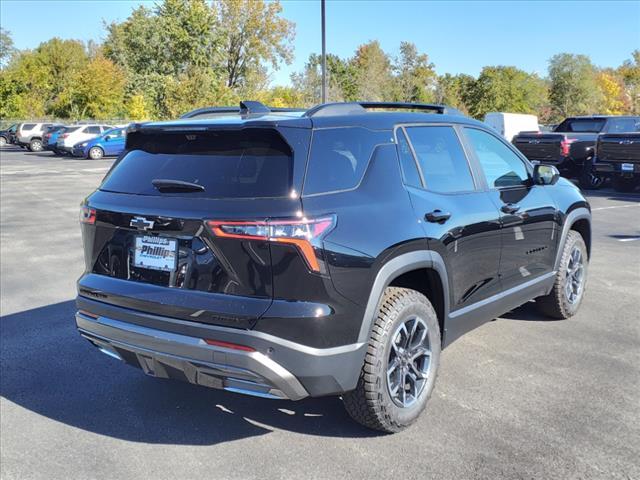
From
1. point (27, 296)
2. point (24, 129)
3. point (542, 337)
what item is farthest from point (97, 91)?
point (542, 337)

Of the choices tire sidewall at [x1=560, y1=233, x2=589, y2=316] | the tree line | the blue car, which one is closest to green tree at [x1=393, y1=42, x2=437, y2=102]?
the tree line

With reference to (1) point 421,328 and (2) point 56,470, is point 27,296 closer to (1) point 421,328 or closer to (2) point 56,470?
(2) point 56,470

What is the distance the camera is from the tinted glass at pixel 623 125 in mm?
17641

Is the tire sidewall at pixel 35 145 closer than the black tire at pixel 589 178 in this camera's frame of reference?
No

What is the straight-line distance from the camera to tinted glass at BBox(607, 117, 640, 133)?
695 inches

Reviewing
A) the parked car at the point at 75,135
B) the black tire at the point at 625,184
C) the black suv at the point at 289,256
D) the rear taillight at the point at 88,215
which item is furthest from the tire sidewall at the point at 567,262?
the parked car at the point at 75,135

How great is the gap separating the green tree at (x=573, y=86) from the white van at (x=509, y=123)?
31.2 m

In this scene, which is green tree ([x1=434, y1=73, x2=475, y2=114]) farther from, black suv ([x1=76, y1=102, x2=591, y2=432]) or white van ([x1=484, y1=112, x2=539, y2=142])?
black suv ([x1=76, y1=102, x2=591, y2=432])

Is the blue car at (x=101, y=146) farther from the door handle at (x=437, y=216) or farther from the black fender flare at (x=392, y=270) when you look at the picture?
the black fender flare at (x=392, y=270)

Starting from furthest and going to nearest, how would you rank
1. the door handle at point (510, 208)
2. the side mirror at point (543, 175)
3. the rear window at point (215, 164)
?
the side mirror at point (543, 175)
the door handle at point (510, 208)
the rear window at point (215, 164)

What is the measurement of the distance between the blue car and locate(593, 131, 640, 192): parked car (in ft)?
82.8

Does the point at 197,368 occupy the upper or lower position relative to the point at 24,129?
lower

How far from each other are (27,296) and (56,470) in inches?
150

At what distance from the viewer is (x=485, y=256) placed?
13.5 ft
